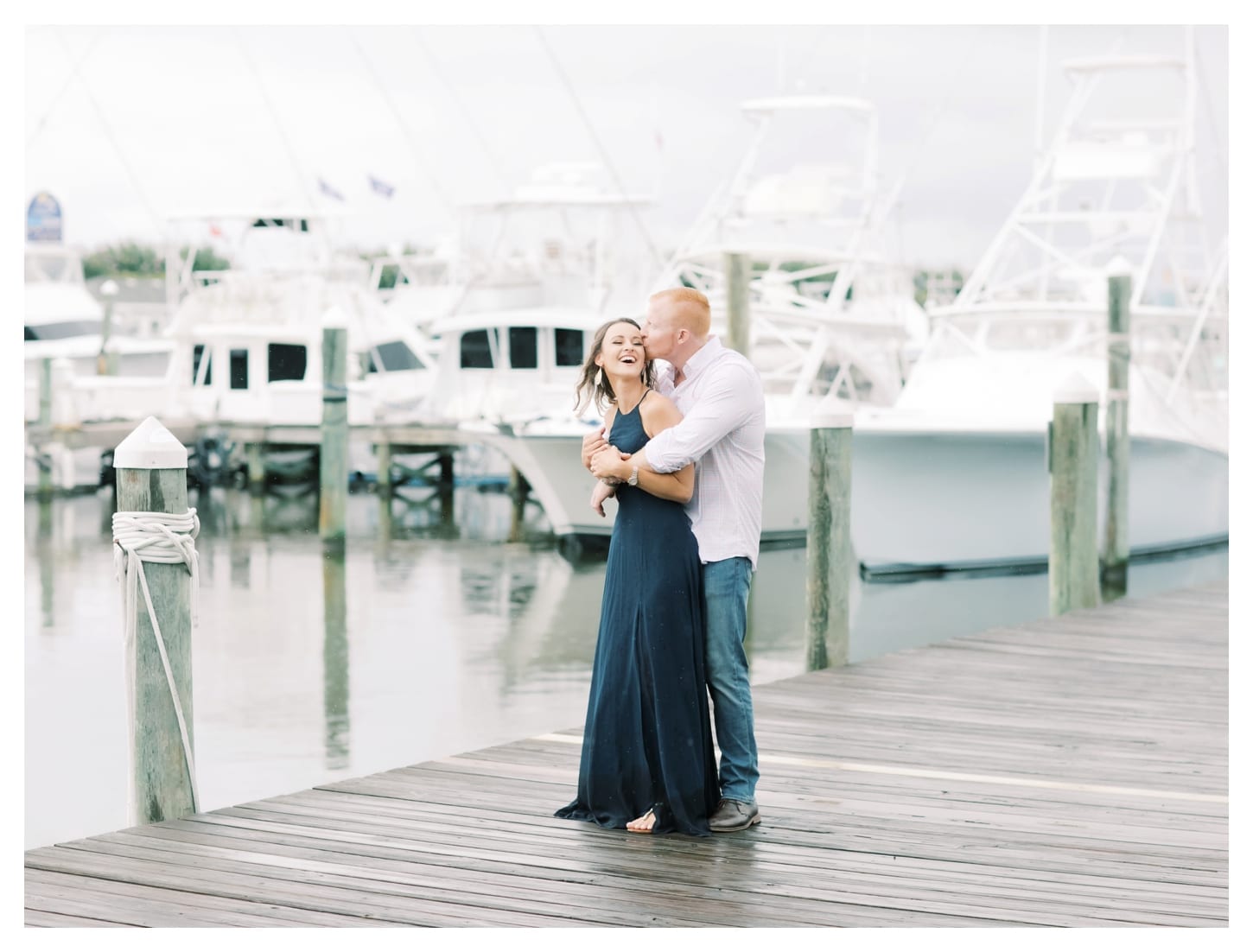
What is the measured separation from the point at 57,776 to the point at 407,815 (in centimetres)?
541

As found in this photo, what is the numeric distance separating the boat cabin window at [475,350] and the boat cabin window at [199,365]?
20.2 ft

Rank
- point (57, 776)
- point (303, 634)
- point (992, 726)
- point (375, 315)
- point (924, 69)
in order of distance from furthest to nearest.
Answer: point (375, 315) → point (924, 69) → point (303, 634) → point (57, 776) → point (992, 726)

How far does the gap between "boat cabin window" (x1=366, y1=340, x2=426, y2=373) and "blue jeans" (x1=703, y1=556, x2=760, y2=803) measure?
87.2 ft

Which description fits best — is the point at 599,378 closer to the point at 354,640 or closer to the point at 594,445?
the point at 594,445

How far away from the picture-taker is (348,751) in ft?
32.0

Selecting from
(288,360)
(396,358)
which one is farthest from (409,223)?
(288,360)

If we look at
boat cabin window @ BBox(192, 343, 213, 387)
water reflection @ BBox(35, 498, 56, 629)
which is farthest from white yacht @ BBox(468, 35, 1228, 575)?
boat cabin window @ BBox(192, 343, 213, 387)

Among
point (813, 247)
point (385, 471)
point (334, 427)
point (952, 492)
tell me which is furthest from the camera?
point (385, 471)

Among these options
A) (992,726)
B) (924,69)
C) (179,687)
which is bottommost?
(992,726)

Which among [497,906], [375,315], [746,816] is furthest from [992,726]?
[375,315]

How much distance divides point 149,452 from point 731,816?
75.0 inches

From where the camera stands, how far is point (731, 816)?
4.42 m

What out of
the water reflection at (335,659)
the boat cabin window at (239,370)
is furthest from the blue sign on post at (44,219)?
the water reflection at (335,659)
